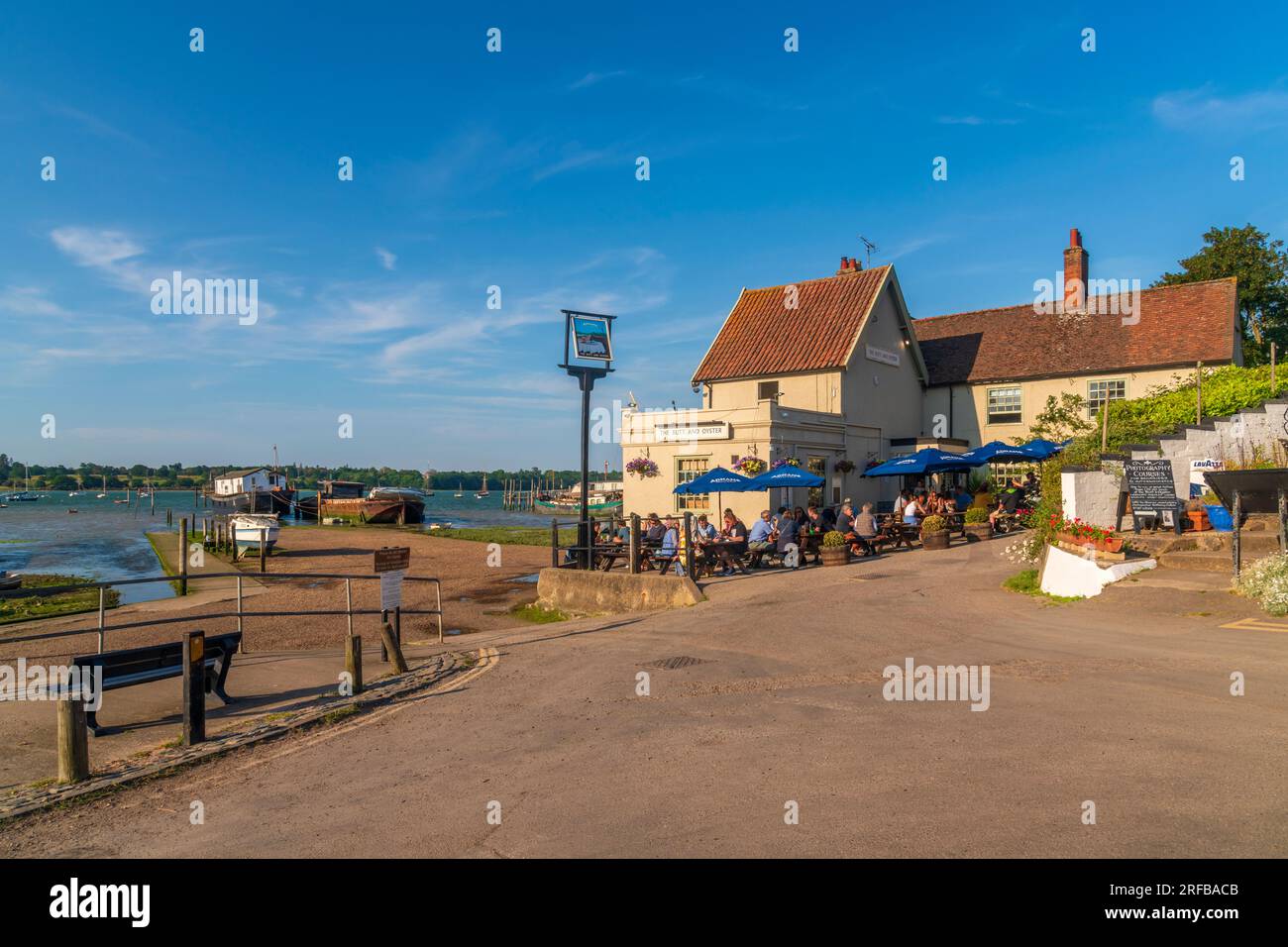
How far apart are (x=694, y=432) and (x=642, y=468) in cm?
226

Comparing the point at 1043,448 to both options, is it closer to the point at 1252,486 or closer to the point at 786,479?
the point at 786,479

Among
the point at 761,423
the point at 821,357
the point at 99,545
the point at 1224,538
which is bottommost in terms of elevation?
the point at 99,545

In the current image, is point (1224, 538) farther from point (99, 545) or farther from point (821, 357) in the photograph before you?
point (99, 545)

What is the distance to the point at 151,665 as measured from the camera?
30.9ft

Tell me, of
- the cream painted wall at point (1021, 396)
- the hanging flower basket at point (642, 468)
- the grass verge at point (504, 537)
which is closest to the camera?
the hanging flower basket at point (642, 468)

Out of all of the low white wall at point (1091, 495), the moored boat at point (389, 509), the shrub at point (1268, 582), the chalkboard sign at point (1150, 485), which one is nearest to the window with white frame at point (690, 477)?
the low white wall at point (1091, 495)

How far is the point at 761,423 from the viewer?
25234 mm

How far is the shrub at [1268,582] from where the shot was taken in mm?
10898

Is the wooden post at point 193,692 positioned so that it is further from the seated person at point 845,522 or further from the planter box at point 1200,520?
the seated person at point 845,522

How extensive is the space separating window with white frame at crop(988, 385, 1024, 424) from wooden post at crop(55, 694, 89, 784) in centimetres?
3314

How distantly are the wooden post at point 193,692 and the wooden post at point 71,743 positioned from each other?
1121 millimetres

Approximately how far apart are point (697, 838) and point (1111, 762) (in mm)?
3212
